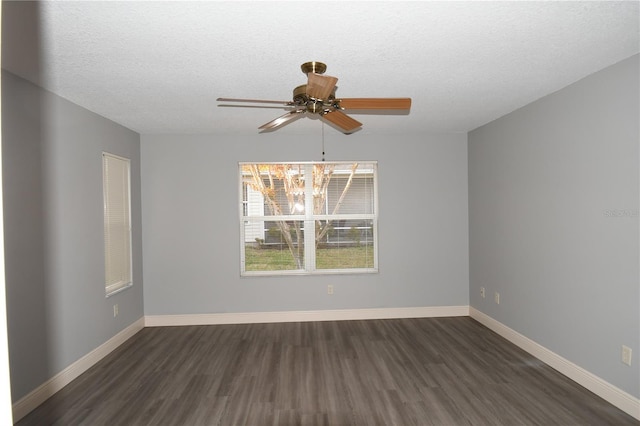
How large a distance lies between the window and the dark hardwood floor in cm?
98

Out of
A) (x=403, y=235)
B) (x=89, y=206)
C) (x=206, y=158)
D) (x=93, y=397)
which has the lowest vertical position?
(x=93, y=397)

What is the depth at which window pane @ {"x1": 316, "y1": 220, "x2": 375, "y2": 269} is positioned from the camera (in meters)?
4.82

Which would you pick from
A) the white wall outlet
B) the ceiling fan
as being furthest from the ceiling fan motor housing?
the white wall outlet

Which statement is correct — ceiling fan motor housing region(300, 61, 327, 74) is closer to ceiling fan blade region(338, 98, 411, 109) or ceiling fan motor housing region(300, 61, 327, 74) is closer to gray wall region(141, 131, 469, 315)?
ceiling fan blade region(338, 98, 411, 109)

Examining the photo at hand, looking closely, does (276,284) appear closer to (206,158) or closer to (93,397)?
(206,158)

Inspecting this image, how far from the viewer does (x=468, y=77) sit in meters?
2.79

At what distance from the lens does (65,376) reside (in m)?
3.05

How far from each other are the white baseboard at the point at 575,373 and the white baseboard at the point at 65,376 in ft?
13.9

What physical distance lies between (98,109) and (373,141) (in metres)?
3.14

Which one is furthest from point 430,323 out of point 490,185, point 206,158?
point 206,158

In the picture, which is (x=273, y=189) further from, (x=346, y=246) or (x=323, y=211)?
(x=346, y=246)

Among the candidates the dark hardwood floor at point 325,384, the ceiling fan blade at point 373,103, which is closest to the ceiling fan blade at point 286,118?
the ceiling fan blade at point 373,103

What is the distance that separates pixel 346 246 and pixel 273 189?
125 centimetres

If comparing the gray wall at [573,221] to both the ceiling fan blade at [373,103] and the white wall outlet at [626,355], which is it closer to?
the white wall outlet at [626,355]
